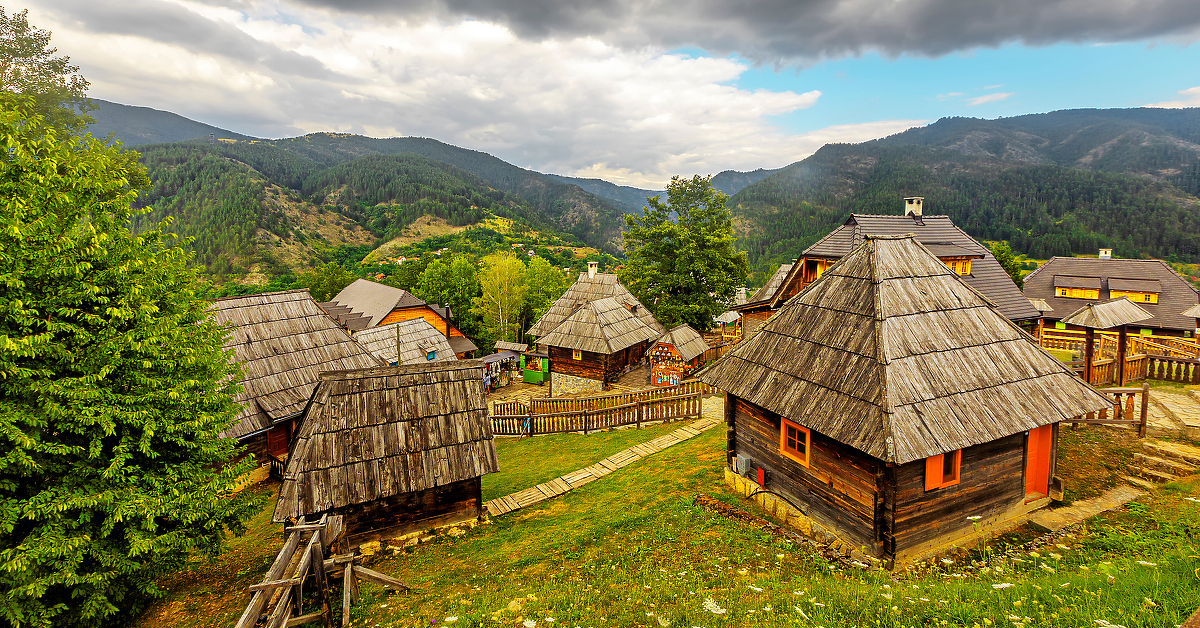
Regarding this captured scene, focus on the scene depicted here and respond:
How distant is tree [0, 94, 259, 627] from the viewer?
21.1ft

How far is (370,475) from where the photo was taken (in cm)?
998

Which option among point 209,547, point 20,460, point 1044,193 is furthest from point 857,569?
point 1044,193

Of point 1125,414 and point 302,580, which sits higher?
point 302,580

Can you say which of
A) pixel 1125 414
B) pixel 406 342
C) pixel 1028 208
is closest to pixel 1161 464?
pixel 1125 414

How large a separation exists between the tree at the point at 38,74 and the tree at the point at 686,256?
30.3 meters

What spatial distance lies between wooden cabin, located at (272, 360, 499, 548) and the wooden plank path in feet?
3.80

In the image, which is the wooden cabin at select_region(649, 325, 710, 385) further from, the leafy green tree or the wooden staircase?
the leafy green tree

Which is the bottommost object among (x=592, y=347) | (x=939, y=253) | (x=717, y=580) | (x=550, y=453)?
(x=550, y=453)

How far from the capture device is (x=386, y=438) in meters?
10.4

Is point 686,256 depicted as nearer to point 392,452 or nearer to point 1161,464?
point 1161,464

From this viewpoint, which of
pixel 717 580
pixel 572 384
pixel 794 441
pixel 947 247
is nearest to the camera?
pixel 717 580

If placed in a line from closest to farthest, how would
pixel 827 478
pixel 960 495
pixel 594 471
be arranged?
pixel 960 495 → pixel 827 478 → pixel 594 471

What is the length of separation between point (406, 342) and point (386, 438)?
2234cm

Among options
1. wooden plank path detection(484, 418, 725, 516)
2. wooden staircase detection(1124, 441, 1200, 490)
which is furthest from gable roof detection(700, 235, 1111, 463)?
wooden plank path detection(484, 418, 725, 516)
